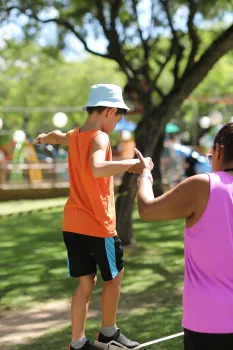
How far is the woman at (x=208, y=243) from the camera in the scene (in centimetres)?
274

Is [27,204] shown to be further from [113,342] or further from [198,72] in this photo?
[113,342]

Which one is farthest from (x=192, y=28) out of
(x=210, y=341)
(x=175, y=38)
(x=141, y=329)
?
(x=210, y=341)

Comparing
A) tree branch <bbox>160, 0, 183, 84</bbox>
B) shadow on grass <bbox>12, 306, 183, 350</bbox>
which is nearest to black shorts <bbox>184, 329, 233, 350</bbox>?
shadow on grass <bbox>12, 306, 183, 350</bbox>

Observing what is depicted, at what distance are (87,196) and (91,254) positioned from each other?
40 centimetres

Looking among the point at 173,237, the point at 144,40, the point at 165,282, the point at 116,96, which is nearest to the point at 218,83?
the point at 144,40

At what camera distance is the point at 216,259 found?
2.76m

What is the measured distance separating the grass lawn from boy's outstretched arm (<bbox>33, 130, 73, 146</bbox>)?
1473mm

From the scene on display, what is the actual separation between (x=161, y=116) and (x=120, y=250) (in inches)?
213

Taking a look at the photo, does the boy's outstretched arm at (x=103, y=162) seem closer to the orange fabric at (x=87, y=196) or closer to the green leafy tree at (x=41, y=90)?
the orange fabric at (x=87, y=196)

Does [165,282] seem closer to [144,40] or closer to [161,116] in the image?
[161,116]

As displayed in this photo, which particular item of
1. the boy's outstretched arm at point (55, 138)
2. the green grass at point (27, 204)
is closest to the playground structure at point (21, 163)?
the green grass at point (27, 204)

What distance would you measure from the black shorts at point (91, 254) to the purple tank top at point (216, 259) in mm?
1557

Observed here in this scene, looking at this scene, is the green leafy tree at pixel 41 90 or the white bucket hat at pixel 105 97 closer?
the white bucket hat at pixel 105 97

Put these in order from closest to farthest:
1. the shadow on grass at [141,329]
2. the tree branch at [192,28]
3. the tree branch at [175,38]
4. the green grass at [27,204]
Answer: the shadow on grass at [141,329] → the tree branch at [192,28] → the tree branch at [175,38] → the green grass at [27,204]
